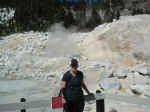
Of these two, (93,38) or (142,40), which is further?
(93,38)

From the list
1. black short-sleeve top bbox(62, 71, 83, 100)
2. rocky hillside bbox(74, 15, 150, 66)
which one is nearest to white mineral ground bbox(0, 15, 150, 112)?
rocky hillside bbox(74, 15, 150, 66)

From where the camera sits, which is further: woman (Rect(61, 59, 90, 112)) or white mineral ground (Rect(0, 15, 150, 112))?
white mineral ground (Rect(0, 15, 150, 112))

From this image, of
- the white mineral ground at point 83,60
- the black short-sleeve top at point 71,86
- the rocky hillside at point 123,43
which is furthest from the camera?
the rocky hillside at point 123,43

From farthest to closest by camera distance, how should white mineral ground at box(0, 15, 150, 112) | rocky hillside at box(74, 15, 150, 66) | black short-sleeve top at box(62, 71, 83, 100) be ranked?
1. rocky hillside at box(74, 15, 150, 66)
2. white mineral ground at box(0, 15, 150, 112)
3. black short-sleeve top at box(62, 71, 83, 100)

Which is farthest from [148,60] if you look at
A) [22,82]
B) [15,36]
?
[15,36]

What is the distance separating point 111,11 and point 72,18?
11.3 feet

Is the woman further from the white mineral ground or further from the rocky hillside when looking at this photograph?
the rocky hillside

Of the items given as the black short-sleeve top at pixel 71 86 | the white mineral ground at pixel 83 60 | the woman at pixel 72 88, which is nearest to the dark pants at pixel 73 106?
the woman at pixel 72 88

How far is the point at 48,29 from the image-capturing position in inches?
822

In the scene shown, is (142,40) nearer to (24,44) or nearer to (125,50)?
(125,50)

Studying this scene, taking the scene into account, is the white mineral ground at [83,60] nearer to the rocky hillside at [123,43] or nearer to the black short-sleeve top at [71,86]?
the rocky hillside at [123,43]

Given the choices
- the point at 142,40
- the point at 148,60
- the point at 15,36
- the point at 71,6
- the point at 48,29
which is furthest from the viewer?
the point at 71,6

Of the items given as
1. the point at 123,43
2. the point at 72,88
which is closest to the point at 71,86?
the point at 72,88

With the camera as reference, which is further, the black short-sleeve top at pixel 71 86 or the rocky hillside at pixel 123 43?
the rocky hillside at pixel 123 43
